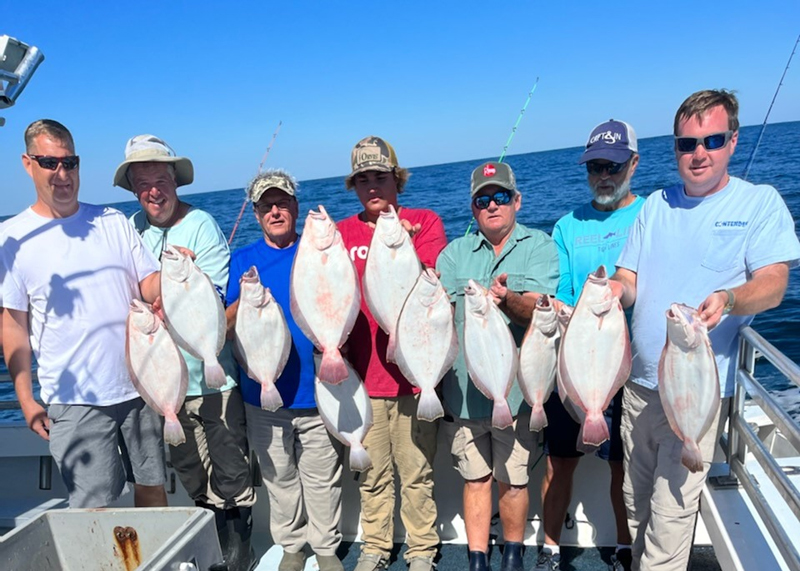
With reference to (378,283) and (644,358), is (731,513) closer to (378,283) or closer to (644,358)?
(644,358)

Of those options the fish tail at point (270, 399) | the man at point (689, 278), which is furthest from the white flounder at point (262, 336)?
the man at point (689, 278)

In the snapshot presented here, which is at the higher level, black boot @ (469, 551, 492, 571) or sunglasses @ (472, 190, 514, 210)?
sunglasses @ (472, 190, 514, 210)

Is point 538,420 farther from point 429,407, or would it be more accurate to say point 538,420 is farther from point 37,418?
point 37,418

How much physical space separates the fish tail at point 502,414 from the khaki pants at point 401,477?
0.59m

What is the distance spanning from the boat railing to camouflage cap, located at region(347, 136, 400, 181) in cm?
190

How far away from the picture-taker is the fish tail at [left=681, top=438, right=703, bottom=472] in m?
2.58

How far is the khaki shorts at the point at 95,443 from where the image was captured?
3068mm

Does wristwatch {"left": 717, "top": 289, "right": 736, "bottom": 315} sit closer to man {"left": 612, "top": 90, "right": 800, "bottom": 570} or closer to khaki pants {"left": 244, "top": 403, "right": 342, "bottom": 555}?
man {"left": 612, "top": 90, "right": 800, "bottom": 570}

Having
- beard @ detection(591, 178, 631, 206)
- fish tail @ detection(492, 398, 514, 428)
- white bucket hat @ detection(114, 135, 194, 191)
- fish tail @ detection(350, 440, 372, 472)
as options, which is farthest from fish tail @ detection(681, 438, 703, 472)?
white bucket hat @ detection(114, 135, 194, 191)

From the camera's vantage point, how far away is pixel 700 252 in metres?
2.70

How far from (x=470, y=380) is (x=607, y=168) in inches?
54.3

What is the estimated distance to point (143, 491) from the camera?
3367 millimetres

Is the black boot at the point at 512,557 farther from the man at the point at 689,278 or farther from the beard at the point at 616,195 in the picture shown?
the beard at the point at 616,195

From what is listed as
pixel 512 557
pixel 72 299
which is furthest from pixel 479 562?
pixel 72 299
